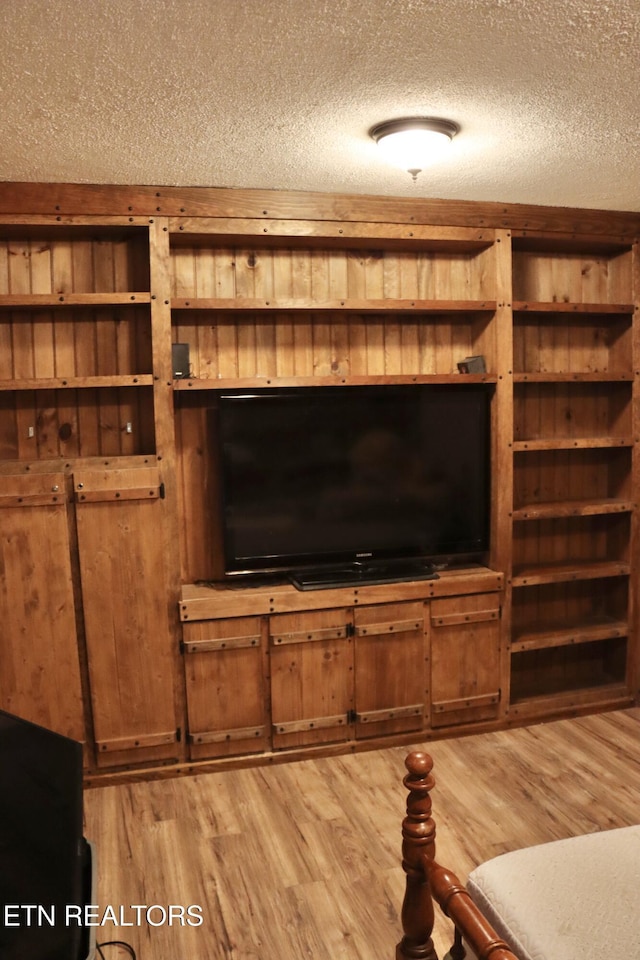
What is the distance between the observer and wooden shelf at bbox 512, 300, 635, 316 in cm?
363

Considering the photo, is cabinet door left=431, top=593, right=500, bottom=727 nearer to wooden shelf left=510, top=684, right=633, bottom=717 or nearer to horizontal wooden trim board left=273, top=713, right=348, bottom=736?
wooden shelf left=510, top=684, right=633, bottom=717

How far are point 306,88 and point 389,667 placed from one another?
237cm

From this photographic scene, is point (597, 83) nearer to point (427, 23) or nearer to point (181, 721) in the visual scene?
point (427, 23)

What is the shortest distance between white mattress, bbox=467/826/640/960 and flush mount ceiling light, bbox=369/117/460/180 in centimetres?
205

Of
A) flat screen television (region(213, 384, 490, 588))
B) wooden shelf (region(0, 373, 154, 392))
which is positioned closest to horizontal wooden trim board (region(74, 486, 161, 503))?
flat screen television (region(213, 384, 490, 588))

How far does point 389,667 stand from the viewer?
3500 millimetres

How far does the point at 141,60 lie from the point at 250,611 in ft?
6.92

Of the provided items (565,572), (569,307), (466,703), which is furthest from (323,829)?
(569,307)

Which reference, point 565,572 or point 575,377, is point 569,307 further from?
point 565,572

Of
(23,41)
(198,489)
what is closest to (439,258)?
(198,489)

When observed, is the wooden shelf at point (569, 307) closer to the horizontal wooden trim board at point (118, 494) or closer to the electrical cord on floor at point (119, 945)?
the horizontal wooden trim board at point (118, 494)

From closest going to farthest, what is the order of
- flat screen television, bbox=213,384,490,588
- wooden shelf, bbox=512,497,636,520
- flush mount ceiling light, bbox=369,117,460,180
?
flush mount ceiling light, bbox=369,117,460,180, flat screen television, bbox=213,384,490,588, wooden shelf, bbox=512,497,636,520

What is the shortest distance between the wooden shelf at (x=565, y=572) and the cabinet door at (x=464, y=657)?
0.24 m

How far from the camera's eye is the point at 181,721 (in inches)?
131
